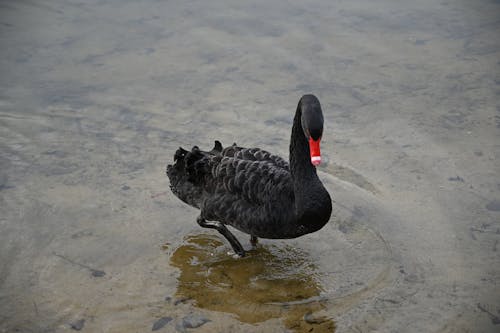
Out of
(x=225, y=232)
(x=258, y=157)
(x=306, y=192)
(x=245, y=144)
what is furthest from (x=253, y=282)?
(x=245, y=144)

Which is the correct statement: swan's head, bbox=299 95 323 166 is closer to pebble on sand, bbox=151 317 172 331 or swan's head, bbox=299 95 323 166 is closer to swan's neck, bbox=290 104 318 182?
swan's neck, bbox=290 104 318 182

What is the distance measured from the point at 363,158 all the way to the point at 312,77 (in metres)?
1.84

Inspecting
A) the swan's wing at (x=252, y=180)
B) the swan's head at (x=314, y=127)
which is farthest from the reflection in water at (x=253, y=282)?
the swan's head at (x=314, y=127)

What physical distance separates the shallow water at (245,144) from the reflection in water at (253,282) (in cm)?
1

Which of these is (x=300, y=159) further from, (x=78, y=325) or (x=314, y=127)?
(x=78, y=325)

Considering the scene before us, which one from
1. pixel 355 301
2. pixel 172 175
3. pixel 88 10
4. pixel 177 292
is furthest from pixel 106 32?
pixel 355 301

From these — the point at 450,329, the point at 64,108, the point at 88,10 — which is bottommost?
the point at 450,329

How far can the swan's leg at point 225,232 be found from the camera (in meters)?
4.63

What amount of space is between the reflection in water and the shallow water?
14 millimetres

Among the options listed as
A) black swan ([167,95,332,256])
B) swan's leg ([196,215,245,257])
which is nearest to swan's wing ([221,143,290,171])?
black swan ([167,95,332,256])

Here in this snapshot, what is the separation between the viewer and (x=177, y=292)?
4332mm

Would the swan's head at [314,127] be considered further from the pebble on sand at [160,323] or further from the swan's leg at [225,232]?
the pebble on sand at [160,323]

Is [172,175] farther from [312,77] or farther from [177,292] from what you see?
[312,77]

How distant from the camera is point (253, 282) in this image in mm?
4445
